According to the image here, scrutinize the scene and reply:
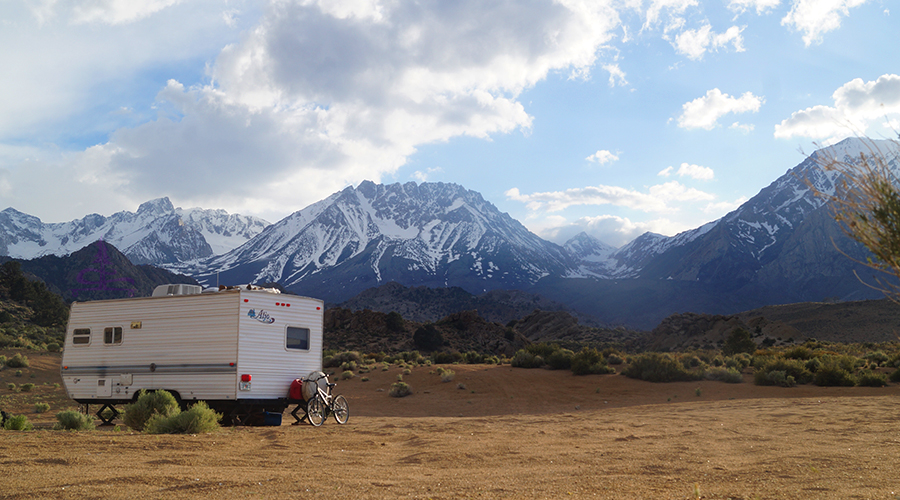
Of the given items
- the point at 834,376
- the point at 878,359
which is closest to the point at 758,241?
the point at 878,359

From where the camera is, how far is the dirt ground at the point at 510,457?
5.61m

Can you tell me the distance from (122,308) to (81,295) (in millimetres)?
90424

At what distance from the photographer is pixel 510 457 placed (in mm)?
8211

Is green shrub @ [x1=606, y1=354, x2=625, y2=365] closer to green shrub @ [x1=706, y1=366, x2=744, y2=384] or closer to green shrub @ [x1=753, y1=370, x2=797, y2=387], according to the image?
green shrub @ [x1=706, y1=366, x2=744, y2=384]

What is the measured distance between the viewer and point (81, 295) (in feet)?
287

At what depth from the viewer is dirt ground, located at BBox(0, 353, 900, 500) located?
5605 mm

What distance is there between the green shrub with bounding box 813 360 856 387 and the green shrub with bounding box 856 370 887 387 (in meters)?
0.21

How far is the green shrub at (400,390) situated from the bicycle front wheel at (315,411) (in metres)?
8.39

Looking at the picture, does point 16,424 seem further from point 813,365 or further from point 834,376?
point 813,365

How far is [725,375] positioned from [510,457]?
16444 mm

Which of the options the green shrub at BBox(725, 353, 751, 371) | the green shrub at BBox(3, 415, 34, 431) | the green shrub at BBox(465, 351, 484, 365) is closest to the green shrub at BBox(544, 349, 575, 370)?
the green shrub at BBox(465, 351, 484, 365)

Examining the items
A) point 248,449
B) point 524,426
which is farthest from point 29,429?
point 524,426

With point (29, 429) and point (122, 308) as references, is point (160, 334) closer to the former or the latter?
point (122, 308)

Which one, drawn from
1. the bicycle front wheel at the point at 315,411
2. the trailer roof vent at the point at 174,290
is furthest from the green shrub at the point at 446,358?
the trailer roof vent at the point at 174,290
